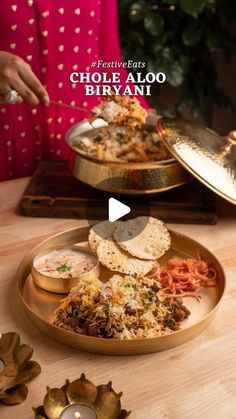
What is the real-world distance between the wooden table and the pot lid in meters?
0.31

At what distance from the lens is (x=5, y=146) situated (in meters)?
2.25

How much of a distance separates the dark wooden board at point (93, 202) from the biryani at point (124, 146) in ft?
0.45

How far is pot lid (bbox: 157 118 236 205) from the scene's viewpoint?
68.6 inches

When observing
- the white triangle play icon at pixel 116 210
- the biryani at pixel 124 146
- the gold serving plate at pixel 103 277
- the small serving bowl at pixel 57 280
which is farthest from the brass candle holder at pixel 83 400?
the biryani at pixel 124 146

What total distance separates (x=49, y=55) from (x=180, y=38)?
6.15ft

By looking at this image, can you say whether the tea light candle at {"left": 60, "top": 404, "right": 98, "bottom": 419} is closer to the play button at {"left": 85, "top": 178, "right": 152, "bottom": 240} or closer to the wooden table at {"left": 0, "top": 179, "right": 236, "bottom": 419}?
the wooden table at {"left": 0, "top": 179, "right": 236, "bottom": 419}

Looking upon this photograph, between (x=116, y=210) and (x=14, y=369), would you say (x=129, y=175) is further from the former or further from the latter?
(x=14, y=369)

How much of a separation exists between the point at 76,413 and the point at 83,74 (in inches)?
58.8

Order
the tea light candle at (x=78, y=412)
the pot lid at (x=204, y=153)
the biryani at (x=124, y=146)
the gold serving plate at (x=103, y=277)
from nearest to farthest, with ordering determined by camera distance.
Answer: the tea light candle at (x=78, y=412) → the gold serving plate at (x=103, y=277) → the pot lid at (x=204, y=153) → the biryani at (x=124, y=146)

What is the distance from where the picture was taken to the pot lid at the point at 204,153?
1.74 meters

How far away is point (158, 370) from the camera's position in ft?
4.11

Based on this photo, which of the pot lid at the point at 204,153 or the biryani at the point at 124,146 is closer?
the pot lid at the point at 204,153

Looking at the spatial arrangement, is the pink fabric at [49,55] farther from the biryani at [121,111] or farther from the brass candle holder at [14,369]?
the brass candle holder at [14,369]

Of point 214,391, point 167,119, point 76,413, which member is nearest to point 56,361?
point 76,413
